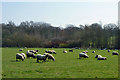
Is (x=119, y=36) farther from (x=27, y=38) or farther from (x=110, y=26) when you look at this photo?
(x=27, y=38)

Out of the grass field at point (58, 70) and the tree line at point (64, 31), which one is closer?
the grass field at point (58, 70)

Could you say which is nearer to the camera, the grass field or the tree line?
the grass field

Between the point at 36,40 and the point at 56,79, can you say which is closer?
the point at 56,79

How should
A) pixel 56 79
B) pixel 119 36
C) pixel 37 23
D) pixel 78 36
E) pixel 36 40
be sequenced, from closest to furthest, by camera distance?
pixel 56 79
pixel 78 36
pixel 119 36
pixel 36 40
pixel 37 23

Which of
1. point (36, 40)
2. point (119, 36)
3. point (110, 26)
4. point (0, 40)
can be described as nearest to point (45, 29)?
point (36, 40)

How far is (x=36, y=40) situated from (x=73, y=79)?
220ft

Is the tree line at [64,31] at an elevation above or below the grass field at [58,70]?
above

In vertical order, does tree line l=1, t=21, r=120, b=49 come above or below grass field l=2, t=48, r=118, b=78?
above

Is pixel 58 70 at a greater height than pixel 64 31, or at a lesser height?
lesser

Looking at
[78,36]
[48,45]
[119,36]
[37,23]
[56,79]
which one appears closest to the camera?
[56,79]

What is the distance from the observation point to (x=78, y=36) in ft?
186

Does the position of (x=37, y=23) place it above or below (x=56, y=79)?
above

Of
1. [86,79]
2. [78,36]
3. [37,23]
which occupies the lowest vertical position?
[86,79]

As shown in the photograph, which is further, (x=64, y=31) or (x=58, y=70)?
(x=64, y=31)
